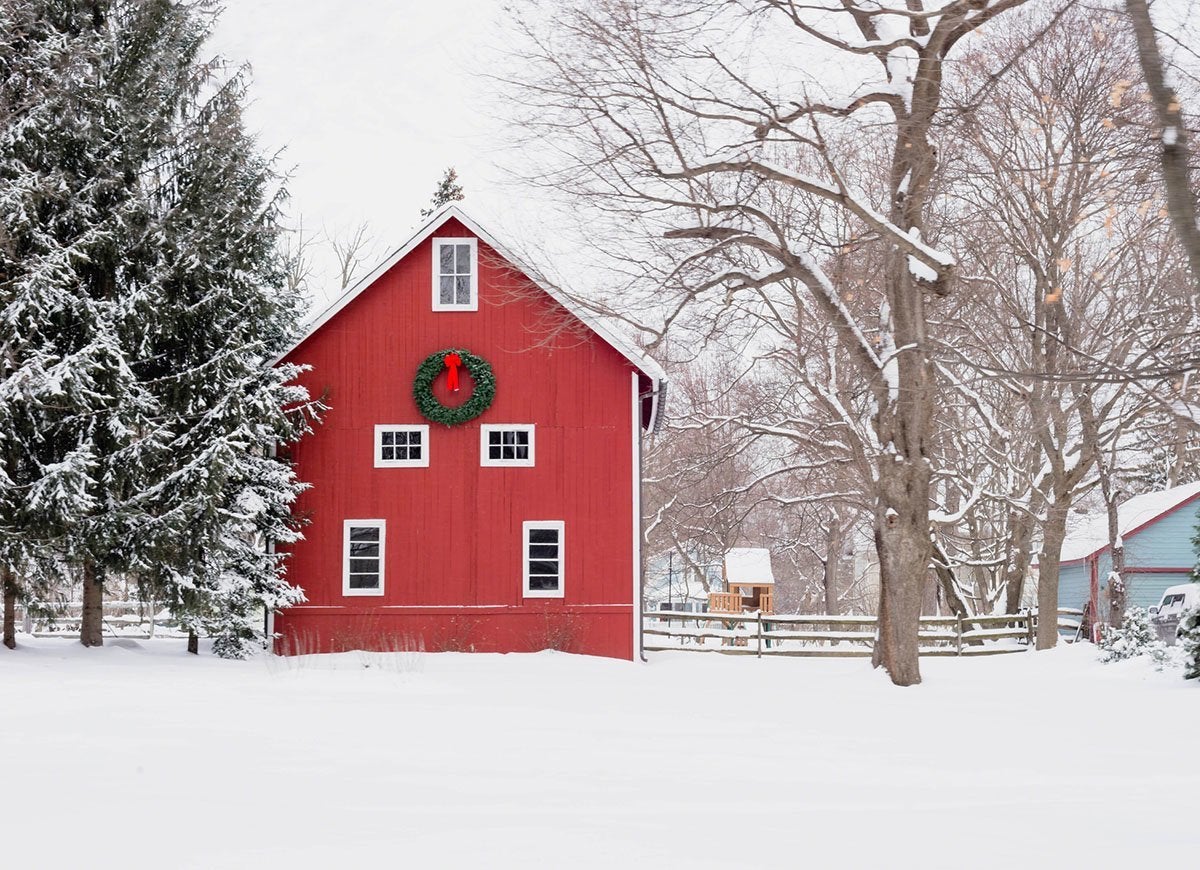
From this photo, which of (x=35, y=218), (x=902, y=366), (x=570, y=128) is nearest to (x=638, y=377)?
(x=902, y=366)

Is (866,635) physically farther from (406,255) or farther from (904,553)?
(406,255)

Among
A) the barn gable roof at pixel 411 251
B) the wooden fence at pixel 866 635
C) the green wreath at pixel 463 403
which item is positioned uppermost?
the barn gable roof at pixel 411 251

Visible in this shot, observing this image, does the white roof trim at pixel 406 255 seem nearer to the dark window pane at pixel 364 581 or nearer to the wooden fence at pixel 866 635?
the dark window pane at pixel 364 581

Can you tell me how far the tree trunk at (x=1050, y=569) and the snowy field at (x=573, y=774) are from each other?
7.59 m

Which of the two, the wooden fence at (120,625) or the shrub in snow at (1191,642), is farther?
the wooden fence at (120,625)

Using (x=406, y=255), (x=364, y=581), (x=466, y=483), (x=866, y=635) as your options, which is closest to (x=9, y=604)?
(x=364, y=581)

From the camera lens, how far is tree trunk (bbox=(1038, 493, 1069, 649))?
76.7 ft

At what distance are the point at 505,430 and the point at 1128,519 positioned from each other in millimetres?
21290

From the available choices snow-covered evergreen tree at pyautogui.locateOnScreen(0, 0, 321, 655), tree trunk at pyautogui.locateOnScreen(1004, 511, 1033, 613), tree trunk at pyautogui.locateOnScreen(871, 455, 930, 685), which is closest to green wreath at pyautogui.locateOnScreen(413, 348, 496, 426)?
snow-covered evergreen tree at pyautogui.locateOnScreen(0, 0, 321, 655)

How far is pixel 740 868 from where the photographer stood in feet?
18.1

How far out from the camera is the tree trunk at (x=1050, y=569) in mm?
23375

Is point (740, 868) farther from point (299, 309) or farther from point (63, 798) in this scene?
point (299, 309)

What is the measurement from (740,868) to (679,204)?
10.7 metres

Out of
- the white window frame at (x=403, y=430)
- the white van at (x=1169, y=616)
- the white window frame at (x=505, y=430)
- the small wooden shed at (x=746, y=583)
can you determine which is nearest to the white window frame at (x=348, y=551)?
the white window frame at (x=403, y=430)
